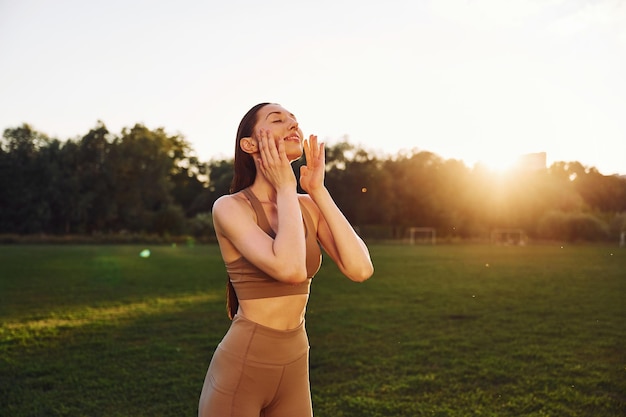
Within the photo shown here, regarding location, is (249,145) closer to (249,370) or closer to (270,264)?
(270,264)

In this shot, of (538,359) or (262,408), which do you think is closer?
(262,408)

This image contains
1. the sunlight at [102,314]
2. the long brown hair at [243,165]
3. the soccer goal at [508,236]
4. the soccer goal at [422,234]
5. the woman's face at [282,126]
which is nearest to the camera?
the woman's face at [282,126]

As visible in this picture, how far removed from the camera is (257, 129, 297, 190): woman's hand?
210cm

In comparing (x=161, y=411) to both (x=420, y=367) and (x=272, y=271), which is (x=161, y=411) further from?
(x=272, y=271)

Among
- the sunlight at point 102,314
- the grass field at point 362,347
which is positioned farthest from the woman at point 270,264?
the sunlight at point 102,314

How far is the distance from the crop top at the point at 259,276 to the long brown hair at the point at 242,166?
0.14 metres

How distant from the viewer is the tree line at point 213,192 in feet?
168

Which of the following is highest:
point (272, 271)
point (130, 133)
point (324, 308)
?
point (130, 133)

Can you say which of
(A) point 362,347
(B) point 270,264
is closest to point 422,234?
(A) point 362,347

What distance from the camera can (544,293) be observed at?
1443 cm

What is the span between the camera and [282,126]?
225 centimetres

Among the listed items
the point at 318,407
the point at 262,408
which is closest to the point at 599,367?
the point at 318,407

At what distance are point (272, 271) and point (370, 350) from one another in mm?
6530

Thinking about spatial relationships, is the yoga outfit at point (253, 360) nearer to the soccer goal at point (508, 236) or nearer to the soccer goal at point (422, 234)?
the soccer goal at point (422, 234)
